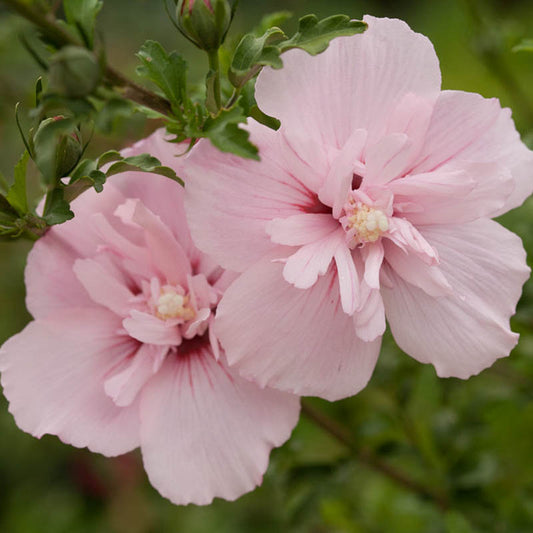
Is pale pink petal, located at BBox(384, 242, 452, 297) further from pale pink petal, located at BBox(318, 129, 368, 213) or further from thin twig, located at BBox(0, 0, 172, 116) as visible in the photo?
thin twig, located at BBox(0, 0, 172, 116)

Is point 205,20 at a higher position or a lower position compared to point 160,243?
higher

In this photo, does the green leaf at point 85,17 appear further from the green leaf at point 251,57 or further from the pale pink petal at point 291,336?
the pale pink petal at point 291,336

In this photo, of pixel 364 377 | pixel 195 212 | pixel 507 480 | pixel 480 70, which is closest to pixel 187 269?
pixel 195 212

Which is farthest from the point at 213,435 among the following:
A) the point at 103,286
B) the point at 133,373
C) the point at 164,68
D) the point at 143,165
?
the point at 164,68

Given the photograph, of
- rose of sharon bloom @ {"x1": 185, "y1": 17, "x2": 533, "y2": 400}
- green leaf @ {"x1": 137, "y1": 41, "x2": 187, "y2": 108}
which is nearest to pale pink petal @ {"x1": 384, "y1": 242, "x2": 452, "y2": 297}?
rose of sharon bloom @ {"x1": 185, "y1": 17, "x2": 533, "y2": 400}

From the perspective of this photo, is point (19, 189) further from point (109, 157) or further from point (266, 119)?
point (266, 119)

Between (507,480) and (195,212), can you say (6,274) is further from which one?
(195,212)
